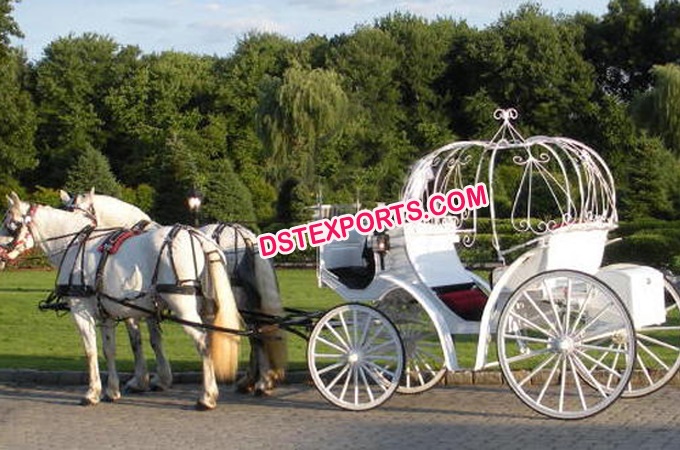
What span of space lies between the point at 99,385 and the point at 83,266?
1.04 m

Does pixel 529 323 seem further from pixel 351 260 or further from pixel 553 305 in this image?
pixel 351 260

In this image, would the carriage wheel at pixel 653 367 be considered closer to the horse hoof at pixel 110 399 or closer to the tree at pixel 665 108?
the horse hoof at pixel 110 399

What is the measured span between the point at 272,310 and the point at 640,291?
3210 mm

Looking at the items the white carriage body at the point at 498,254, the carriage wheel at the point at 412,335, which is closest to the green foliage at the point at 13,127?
the carriage wheel at the point at 412,335

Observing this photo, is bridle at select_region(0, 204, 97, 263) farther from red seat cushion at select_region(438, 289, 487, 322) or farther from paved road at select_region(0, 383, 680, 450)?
red seat cushion at select_region(438, 289, 487, 322)

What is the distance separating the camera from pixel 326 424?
8633 millimetres

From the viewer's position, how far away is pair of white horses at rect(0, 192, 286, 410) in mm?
9531

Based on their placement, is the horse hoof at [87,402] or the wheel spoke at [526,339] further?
the horse hoof at [87,402]

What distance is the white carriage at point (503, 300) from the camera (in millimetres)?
8430

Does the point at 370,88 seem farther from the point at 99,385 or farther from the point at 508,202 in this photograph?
the point at 99,385

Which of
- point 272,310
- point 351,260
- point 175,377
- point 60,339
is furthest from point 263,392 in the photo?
point 60,339

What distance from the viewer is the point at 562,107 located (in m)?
55.9

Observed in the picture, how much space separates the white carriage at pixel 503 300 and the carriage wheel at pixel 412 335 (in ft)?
0.04

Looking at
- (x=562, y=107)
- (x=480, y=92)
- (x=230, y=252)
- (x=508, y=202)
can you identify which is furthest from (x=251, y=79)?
(x=230, y=252)
